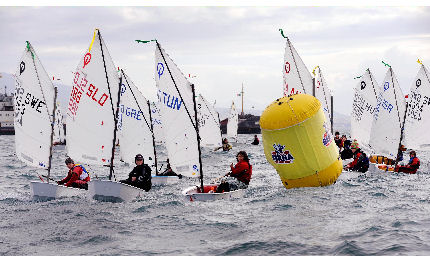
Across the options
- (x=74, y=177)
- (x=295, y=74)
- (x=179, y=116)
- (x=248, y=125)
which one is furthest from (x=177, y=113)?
(x=248, y=125)

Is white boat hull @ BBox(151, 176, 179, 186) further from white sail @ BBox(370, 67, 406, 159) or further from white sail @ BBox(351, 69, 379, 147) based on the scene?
white sail @ BBox(351, 69, 379, 147)

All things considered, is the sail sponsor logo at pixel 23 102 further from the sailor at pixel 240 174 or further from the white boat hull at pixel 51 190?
the sailor at pixel 240 174

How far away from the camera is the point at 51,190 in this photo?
60.1 feet

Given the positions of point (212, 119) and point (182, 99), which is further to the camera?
point (212, 119)

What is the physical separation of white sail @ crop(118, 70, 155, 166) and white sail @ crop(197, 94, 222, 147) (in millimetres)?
26642

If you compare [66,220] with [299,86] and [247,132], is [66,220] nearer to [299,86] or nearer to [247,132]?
[299,86]

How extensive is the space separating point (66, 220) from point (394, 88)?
21.2 meters

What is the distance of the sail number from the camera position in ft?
63.2

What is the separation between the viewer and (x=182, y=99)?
19141 millimetres

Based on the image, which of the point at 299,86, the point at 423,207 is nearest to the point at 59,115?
the point at 299,86

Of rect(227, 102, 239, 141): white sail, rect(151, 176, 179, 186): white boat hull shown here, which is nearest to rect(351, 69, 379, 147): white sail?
rect(151, 176, 179, 186): white boat hull

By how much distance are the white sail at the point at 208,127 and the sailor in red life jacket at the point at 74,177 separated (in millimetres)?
35262

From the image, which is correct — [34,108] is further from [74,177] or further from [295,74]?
[295,74]

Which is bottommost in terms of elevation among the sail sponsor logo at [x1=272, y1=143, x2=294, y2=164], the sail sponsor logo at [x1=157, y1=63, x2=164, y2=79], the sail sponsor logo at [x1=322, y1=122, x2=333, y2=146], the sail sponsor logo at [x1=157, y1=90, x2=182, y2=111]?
the sail sponsor logo at [x1=272, y1=143, x2=294, y2=164]
